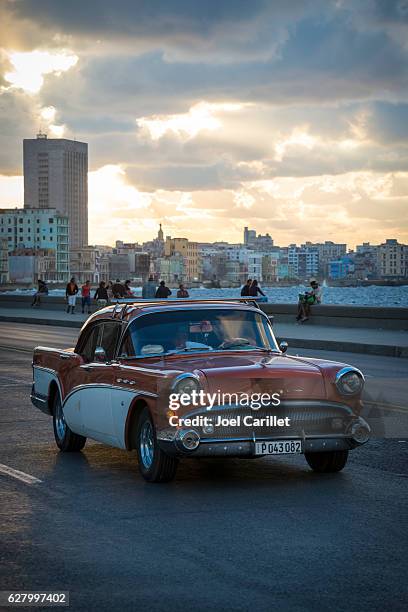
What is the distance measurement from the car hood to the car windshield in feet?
1.72

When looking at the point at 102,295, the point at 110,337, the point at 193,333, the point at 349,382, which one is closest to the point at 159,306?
the point at 193,333

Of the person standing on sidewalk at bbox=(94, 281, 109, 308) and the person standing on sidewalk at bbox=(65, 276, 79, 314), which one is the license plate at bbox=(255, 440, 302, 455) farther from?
the person standing on sidewalk at bbox=(65, 276, 79, 314)

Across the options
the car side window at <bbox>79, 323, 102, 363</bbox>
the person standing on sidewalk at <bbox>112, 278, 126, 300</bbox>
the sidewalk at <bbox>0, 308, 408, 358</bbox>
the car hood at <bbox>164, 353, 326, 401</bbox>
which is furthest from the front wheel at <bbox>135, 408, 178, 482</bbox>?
the person standing on sidewalk at <bbox>112, 278, 126, 300</bbox>

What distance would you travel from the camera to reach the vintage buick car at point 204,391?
895cm

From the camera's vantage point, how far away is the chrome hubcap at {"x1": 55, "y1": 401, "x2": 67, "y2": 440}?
1148 centimetres

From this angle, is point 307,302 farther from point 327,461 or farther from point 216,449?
point 216,449

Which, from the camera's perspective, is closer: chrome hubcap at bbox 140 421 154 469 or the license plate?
the license plate

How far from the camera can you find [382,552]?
6.94 m

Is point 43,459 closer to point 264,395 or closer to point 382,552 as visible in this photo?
point 264,395

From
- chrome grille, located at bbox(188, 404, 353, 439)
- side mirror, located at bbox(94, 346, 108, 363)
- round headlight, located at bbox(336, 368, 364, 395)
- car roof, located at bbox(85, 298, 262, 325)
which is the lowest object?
chrome grille, located at bbox(188, 404, 353, 439)

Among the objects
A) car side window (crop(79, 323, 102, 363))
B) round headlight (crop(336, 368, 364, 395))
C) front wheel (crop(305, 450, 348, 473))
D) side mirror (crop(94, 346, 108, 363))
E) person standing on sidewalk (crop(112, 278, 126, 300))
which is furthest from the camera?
person standing on sidewalk (crop(112, 278, 126, 300))

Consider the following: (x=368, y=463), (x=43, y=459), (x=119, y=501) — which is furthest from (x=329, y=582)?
(x=43, y=459)

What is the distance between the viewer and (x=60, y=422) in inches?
456

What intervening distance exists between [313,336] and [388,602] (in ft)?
90.8
